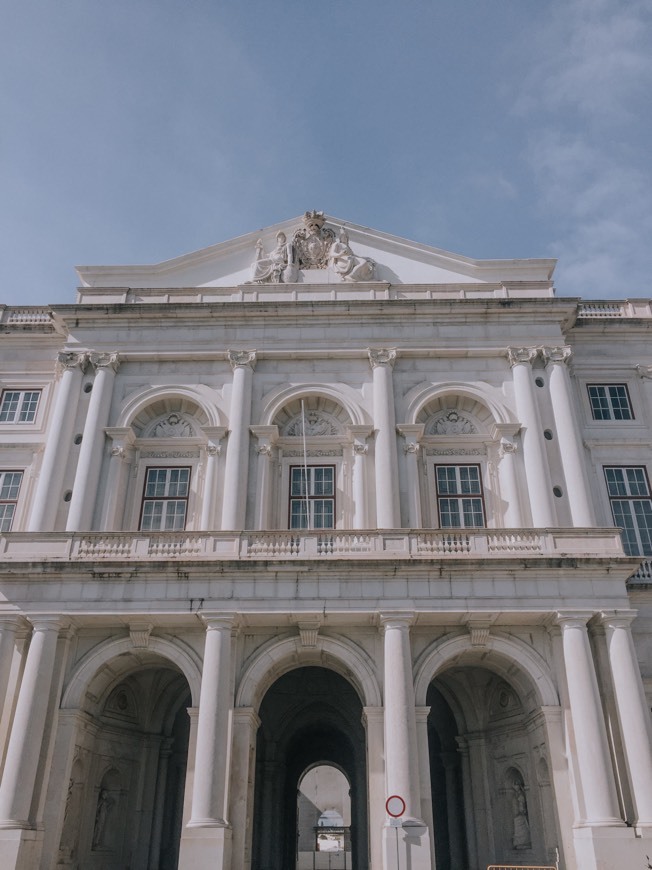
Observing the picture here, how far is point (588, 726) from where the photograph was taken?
19.2 metres

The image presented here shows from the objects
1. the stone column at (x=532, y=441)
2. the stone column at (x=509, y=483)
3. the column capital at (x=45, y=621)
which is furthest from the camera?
the stone column at (x=509, y=483)

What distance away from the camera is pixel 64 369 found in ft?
87.7

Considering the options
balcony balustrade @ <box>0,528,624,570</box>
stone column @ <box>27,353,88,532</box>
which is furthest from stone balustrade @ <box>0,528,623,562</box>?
stone column @ <box>27,353,88,532</box>

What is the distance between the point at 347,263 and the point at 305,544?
12225 mm

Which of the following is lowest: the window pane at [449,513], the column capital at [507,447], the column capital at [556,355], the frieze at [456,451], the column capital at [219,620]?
the column capital at [219,620]

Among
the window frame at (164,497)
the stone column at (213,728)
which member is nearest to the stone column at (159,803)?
the stone column at (213,728)

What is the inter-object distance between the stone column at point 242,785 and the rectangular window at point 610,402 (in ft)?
52.6

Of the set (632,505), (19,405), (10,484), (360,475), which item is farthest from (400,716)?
(19,405)

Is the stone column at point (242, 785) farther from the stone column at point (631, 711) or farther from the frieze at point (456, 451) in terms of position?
the frieze at point (456, 451)

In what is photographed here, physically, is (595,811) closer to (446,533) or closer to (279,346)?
(446,533)

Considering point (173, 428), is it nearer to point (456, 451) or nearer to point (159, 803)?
point (456, 451)

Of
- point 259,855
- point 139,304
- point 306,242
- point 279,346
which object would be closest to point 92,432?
point 139,304

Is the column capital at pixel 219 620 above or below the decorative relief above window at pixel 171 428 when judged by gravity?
below

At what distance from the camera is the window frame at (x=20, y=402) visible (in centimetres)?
2752
